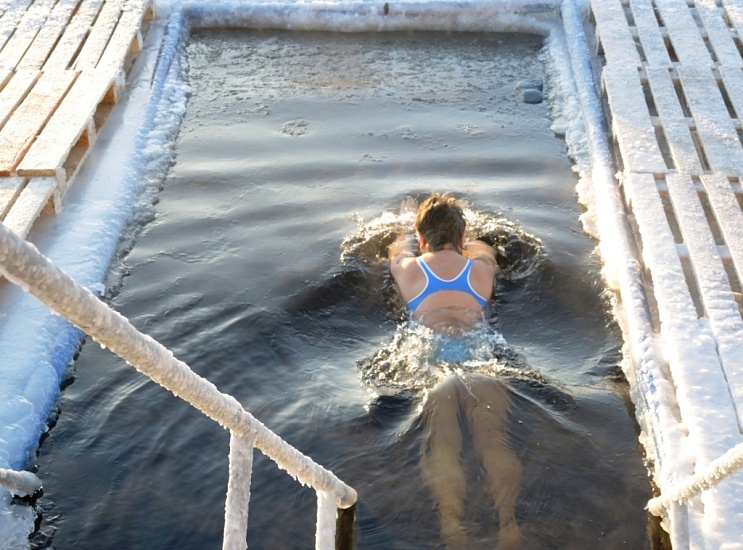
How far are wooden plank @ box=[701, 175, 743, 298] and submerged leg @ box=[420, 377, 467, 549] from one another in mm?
1725

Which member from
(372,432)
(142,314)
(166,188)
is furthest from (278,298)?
(166,188)

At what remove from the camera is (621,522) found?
3566 millimetres

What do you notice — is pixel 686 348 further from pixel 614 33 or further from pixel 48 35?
pixel 48 35

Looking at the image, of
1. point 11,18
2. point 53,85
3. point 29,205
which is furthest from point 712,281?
point 11,18

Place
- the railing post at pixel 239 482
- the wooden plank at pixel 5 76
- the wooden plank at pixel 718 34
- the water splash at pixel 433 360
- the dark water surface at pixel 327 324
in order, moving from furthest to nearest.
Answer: the wooden plank at pixel 718 34 → the wooden plank at pixel 5 76 → the water splash at pixel 433 360 → the dark water surface at pixel 327 324 → the railing post at pixel 239 482

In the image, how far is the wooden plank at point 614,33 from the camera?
6.90m

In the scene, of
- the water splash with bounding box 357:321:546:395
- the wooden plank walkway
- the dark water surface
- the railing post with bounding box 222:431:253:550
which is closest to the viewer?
the railing post with bounding box 222:431:253:550

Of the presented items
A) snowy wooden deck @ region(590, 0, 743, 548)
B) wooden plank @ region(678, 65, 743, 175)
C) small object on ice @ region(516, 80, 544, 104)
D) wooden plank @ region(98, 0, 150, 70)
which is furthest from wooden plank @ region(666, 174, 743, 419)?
wooden plank @ region(98, 0, 150, 70)

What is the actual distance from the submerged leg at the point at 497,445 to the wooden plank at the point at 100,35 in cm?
451

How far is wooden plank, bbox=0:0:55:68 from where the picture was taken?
700 centimetres

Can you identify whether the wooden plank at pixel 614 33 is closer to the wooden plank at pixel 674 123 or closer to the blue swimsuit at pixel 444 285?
the wooden plank at pixel 674 123

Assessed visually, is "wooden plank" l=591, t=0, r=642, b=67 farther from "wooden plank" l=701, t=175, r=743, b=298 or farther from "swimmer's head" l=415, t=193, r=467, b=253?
"swimmer's head" l=415, t=193, r=467, b=253

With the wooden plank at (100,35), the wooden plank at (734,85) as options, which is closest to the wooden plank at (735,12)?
the wooden plank at (734,85)

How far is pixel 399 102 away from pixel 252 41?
1.96 meters
